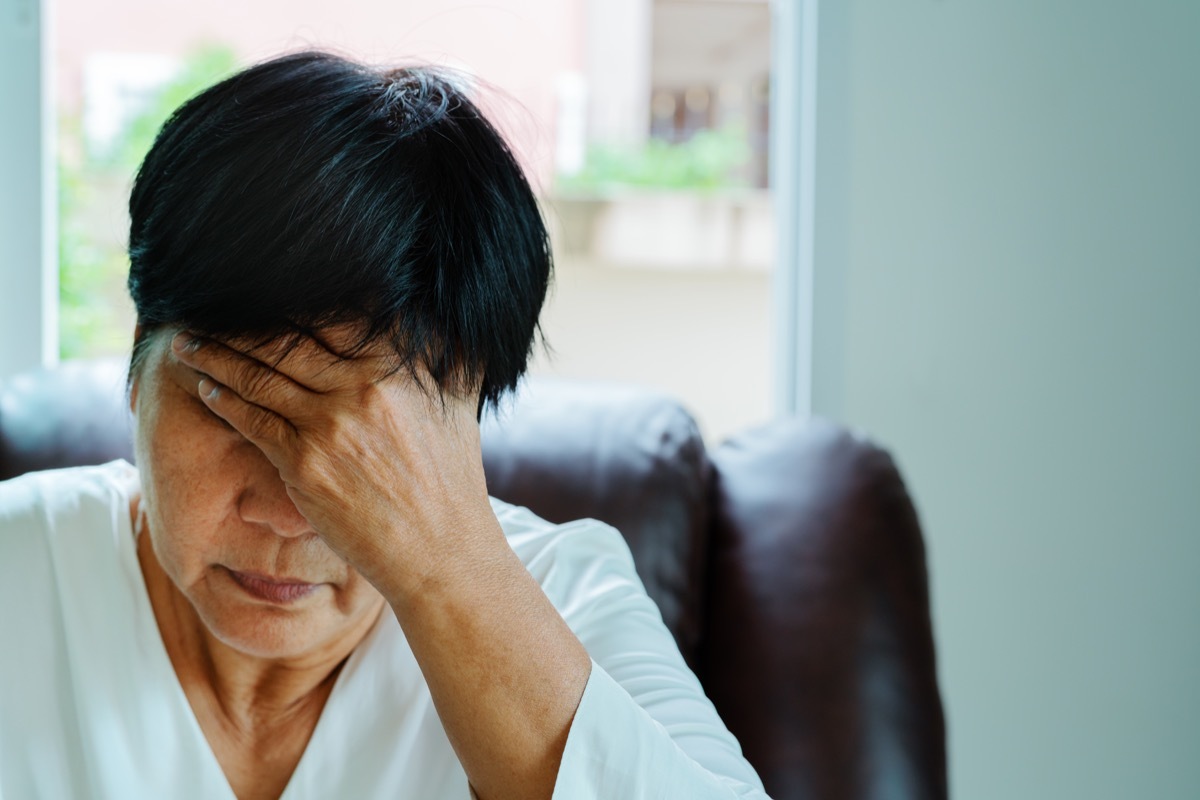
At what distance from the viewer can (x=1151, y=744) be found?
189 cm

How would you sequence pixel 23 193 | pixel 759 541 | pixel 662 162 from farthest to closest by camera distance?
pixel 662 162 → pixel 23 193 → pixel 759 541

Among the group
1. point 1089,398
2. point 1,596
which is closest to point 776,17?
point 1089,398

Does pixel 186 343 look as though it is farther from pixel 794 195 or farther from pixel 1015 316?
pixel 1015 316

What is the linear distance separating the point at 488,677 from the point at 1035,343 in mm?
1451

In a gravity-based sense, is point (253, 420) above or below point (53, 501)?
above

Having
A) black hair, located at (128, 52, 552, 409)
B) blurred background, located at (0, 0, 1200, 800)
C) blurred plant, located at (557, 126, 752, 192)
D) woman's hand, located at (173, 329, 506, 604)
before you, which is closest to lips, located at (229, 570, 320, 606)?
woman's hand, located at (173, 329, 506, 604)

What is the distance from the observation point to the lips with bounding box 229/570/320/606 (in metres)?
0.89

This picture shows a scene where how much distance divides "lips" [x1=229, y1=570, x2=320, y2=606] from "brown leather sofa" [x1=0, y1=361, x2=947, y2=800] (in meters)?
0.50

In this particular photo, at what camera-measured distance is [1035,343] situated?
1888mm

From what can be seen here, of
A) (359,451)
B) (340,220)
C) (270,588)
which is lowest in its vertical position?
(270,588)

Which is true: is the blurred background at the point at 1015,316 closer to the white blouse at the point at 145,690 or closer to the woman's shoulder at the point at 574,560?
the woman's shoulder at the point at 574,560

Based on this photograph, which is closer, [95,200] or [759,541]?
[759,541]

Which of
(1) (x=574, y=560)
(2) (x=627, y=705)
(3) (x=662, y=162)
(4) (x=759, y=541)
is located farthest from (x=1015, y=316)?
(2) (x=627, y=705)

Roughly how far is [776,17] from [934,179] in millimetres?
477
